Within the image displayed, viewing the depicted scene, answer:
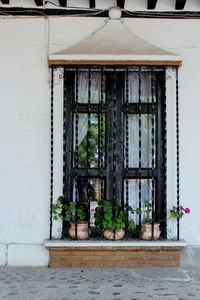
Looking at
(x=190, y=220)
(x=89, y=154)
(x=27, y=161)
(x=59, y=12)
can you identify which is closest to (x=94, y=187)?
(x=89, y=154)

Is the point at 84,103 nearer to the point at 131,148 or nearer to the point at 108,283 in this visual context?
the point at 131,148

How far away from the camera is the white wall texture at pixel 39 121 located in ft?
15.6

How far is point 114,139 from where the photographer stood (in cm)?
486

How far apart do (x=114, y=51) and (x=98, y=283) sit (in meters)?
2.25

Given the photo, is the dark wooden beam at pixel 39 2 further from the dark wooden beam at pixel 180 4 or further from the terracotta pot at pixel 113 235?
the terracotta pot at pixel 113 235

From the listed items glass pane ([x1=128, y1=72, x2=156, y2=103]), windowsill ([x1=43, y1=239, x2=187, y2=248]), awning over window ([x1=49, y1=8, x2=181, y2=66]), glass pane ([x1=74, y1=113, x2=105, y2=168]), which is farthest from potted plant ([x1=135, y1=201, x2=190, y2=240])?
awning over window ([x1=49, y1=8, x2=181, y2=66])

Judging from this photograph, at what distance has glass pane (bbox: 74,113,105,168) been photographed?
490 centimetres

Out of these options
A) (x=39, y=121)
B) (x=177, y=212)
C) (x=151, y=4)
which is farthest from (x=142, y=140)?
(x=151, y=4)

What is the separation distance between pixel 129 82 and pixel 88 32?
2.22 ft

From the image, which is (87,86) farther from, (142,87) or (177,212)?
(177,212)

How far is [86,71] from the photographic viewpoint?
16.1 feet

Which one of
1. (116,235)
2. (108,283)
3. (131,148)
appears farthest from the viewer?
(131,148)

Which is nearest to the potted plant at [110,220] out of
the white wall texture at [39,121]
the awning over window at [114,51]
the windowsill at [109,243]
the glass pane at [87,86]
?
the windowsill at [109,243]

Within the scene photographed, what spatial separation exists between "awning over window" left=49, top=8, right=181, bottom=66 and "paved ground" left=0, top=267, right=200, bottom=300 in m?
2.04
